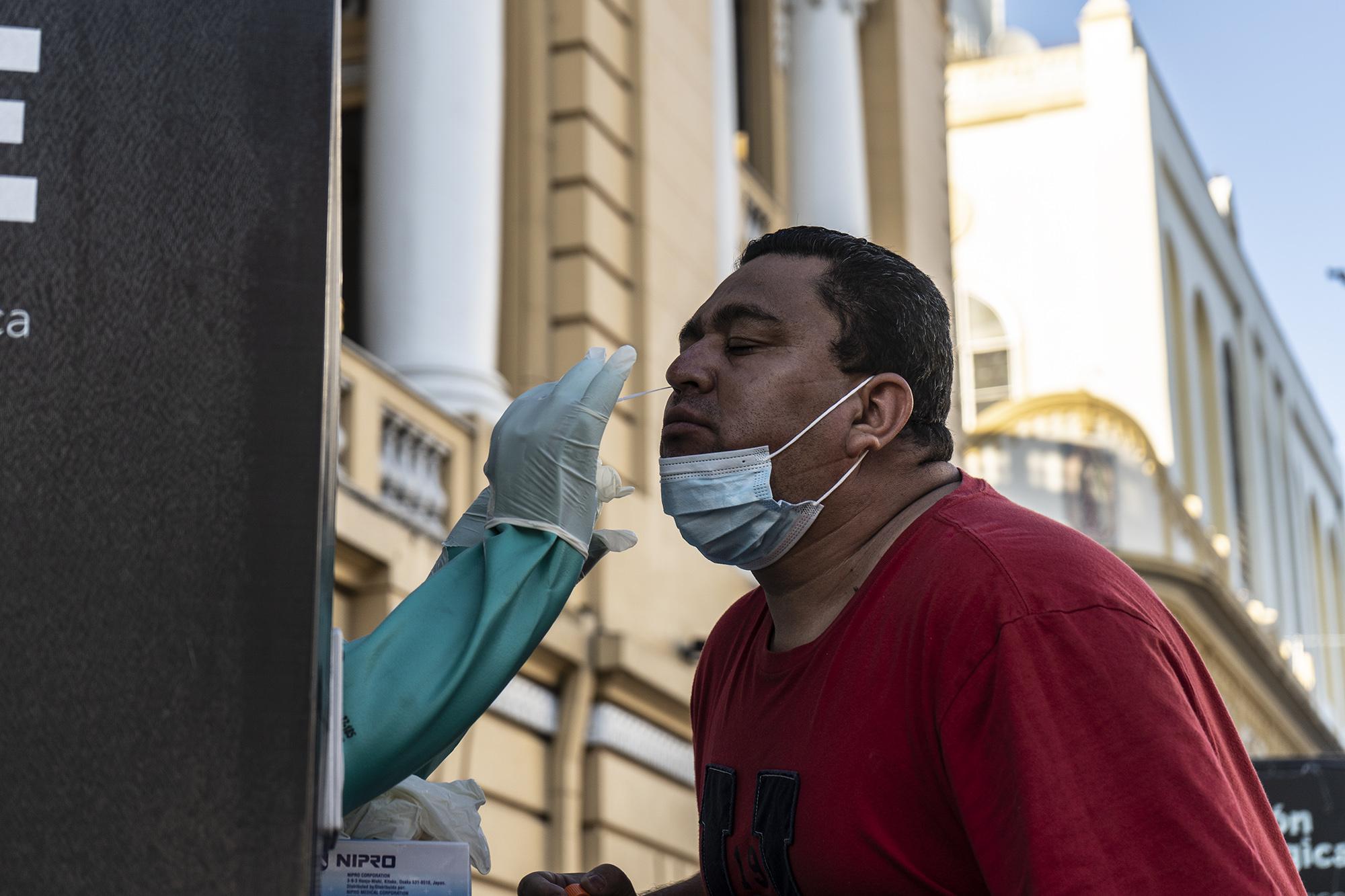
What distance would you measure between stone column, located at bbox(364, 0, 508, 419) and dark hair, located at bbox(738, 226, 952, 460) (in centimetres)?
676

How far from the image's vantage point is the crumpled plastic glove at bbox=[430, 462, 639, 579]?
7.42 ft

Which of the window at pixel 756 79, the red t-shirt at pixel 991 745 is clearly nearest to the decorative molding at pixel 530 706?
the window at pixel 756 79

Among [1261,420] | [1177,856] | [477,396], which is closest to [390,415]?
[477,396]

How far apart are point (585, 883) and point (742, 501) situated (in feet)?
1.79

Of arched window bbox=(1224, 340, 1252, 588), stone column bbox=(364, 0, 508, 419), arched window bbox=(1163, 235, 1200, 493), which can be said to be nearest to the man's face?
stone column bbox=(364, 0, 508, 419)

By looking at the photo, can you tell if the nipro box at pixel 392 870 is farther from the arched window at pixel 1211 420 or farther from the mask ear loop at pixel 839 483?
the arched window at pixel 1211 420

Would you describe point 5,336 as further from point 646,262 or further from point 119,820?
point 646,262

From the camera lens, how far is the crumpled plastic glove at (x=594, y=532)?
7.42ft

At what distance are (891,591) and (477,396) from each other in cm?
722

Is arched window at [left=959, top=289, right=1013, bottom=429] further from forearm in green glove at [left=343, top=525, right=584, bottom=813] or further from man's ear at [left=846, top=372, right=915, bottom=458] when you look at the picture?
forearm in green glove at [left=343, top=525, right=584, bottom=813]

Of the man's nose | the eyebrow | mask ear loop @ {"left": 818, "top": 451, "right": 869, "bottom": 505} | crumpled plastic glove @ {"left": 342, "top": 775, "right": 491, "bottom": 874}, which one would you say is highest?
the eyebrow

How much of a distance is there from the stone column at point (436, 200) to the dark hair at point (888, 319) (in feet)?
22.2

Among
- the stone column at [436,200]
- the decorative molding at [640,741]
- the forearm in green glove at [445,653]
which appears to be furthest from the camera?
the decorative molding at [640,741]

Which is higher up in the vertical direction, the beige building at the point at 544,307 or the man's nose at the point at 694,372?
the beige building at the point at 544,307
